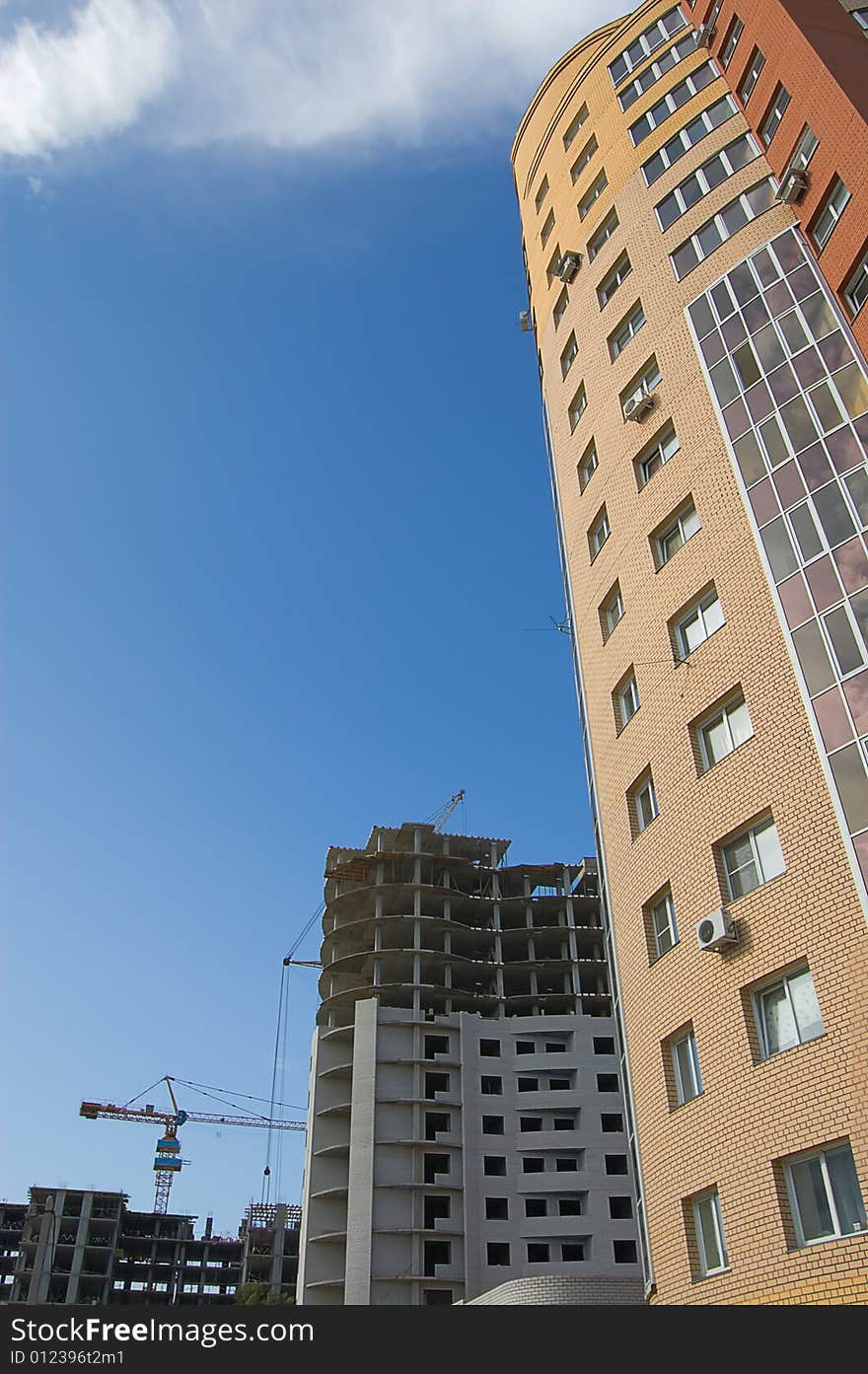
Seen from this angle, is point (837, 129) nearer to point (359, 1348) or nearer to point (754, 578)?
point (754, 578)

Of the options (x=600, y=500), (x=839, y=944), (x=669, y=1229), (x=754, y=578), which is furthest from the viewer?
(x=600, y=500)

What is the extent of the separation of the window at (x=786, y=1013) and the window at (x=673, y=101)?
25902mm

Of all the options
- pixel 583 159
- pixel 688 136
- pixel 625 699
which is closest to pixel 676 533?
pixel 625 699

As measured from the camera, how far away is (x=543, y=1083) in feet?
241

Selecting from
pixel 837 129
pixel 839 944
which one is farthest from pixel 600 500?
pixel 839 944

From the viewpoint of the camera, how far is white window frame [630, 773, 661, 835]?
23.8 metres

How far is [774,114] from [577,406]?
29.8ft

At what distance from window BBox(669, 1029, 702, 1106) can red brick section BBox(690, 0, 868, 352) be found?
48.7 feet

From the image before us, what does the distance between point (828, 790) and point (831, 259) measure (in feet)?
41.8

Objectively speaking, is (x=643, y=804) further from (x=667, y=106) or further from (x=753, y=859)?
(x=667, y=106)

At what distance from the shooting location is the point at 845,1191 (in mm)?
15977

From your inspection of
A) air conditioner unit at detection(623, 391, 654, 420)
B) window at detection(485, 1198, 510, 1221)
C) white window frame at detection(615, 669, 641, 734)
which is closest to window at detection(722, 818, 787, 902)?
white window frame at detection(615, 669, 641, 734)

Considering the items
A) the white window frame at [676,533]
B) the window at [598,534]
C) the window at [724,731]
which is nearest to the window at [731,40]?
the window at [598,534]

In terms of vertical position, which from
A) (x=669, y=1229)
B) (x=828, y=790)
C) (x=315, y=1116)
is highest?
(x=315, y=1116)
